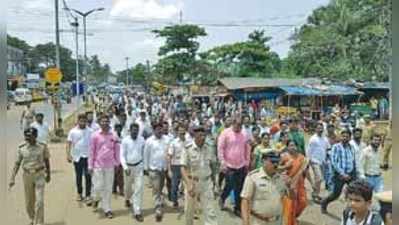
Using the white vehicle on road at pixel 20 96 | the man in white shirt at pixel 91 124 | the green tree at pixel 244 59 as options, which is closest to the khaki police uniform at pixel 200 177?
the white vehicle on road at pixel 20 96

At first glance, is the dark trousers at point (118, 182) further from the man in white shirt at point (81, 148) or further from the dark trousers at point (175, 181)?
the dark trousers at point (175, 181)

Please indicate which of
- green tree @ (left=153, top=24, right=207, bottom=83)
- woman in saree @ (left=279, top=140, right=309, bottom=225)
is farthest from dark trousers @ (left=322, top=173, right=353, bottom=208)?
green tree @ (left=153, top=24, right=207, bottom=83)

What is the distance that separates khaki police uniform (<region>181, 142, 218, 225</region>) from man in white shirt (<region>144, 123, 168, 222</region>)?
1.22m

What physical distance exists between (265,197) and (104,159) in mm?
3825

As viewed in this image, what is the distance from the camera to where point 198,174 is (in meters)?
6.99

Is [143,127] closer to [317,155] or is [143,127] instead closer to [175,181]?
[175,181]

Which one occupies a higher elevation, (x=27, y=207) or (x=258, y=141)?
(x=258, y=141)

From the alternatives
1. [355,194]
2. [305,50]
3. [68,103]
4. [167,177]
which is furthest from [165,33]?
[355,194]

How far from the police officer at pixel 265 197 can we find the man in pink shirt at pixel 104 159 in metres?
3.73

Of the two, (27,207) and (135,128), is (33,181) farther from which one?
(135,128)

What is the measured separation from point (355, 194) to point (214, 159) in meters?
3.90

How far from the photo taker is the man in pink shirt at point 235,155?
801 centimetres

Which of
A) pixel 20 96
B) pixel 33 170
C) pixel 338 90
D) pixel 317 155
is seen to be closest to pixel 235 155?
pixel 317 155

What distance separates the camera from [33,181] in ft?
22.7
